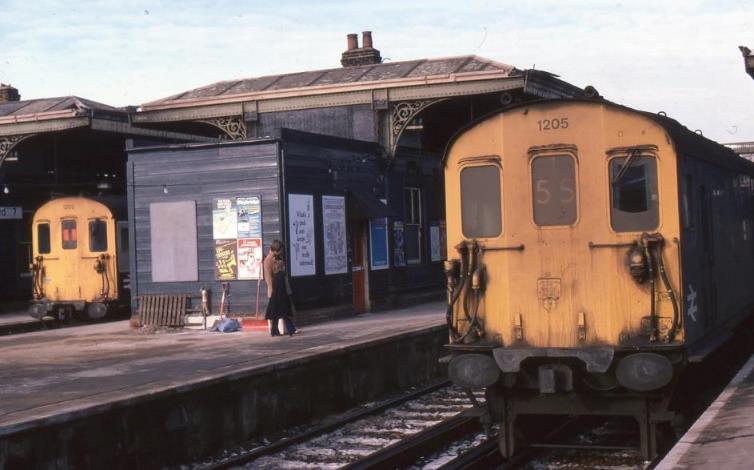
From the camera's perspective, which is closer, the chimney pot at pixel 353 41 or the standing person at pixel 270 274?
the standing person at pixel 270 274

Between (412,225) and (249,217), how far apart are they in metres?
6.93

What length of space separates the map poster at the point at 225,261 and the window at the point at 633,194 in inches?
400

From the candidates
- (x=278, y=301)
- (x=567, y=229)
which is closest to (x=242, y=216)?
(x=278, y=301)

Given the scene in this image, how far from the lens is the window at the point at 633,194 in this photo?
9.26m

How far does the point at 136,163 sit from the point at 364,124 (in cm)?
559

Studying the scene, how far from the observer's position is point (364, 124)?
906 inches

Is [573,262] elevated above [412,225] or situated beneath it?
situated beneath

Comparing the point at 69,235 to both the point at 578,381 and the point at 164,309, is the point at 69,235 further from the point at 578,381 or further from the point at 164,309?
the point at 578,381

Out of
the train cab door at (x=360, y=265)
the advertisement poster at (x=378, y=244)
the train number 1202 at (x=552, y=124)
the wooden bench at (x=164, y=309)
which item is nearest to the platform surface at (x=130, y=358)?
the wooden bench at (x=164, y=309)

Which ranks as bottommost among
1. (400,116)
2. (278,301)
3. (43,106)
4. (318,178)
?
(278,301)

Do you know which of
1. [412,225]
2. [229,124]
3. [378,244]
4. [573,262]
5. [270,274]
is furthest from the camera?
[412,225]

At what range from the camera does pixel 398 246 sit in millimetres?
23422

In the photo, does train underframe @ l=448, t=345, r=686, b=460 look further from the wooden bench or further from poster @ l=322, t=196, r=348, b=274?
poster @ l=322, t=196, r=348, b=274

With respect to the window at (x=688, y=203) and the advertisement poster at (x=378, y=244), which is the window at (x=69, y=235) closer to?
the advertisement poster at (x=378, y=244)
